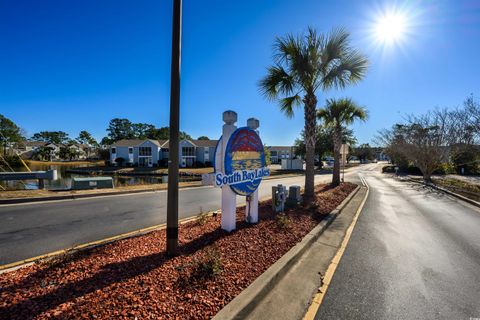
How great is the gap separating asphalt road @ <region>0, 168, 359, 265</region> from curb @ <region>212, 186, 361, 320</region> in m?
3.21

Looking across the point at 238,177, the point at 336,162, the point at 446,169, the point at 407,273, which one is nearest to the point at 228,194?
the point at 238,177

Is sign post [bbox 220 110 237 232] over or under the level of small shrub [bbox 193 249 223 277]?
over

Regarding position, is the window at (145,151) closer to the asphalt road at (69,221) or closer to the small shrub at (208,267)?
the asphalt road at (69,221)

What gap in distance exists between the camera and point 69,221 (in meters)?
6.11

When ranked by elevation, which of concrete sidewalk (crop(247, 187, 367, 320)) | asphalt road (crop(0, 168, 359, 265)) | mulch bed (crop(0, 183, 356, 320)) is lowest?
concrete sidewalk (crop(247, 187, 367, 320))

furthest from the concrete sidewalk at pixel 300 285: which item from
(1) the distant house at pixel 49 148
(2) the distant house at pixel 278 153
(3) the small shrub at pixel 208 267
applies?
(1) the distant house at pixel 49 148

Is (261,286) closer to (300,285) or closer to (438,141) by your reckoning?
(300,285)

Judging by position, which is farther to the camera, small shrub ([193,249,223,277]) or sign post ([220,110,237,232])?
sign post ([220,110,237,232])

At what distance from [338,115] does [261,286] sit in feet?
47.7

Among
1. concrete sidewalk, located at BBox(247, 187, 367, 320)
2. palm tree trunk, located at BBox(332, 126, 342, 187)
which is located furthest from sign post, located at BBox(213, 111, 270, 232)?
palm tree trunk, located at BBox(332, 126, 342, 187)

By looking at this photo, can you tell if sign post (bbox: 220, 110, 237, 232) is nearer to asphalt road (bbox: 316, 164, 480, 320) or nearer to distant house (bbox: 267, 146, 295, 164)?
asphalt road (bbox: 316, 164, 480, 320)

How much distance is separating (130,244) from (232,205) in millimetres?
2187

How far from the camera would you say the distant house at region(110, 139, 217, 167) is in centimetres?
5059

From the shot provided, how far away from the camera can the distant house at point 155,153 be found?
50.6 meters
